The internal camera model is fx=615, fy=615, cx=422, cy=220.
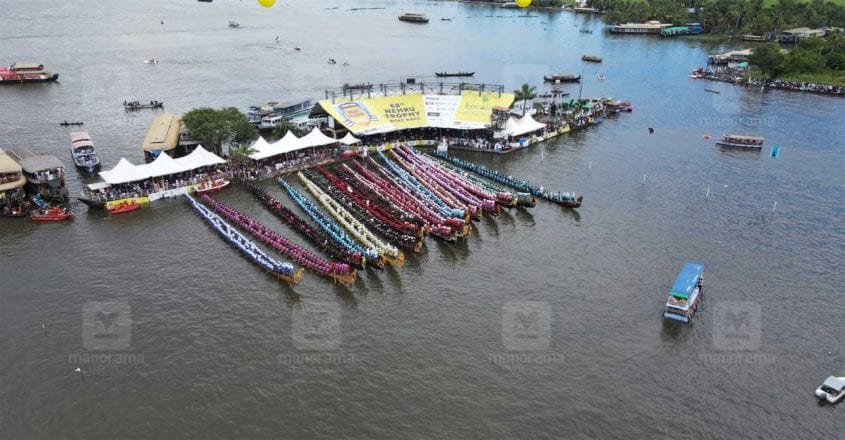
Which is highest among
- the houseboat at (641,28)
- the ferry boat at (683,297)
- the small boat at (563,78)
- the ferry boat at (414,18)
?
the ferry boat at (414,18)

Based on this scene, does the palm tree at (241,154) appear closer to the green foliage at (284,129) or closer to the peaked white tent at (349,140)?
the green foliage at (284,129)

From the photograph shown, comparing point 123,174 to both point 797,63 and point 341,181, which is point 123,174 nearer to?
point 341,181

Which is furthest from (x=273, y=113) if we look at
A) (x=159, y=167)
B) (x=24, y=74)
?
(x=24, y=74)

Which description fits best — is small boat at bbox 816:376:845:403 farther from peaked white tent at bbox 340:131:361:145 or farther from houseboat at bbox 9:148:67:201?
houseboat at bbox 9:148:67:201

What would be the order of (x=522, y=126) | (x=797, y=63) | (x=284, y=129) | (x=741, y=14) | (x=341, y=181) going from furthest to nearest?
(x=741, y=14) < (x=797, y=63) < (x=522, y=126) < (x=284, y=129) < (x=341, y=181)

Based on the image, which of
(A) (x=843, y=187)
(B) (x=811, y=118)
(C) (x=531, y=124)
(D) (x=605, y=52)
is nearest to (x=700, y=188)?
(A) (x=843, y=187)

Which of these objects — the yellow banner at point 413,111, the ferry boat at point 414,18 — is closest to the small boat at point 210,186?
the yellow banner at point 413,111
